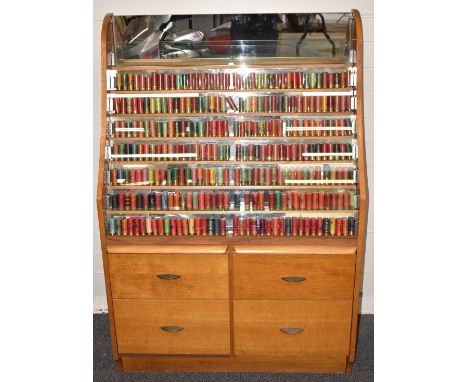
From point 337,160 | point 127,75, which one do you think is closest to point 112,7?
point 127,75

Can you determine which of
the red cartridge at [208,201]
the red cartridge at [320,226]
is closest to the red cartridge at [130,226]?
the red cartridge at [208,201]

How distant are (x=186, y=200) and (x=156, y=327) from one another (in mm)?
756

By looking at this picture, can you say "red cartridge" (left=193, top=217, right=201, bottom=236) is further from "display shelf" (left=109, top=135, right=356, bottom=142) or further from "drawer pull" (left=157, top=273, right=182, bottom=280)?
"display shelf" (left=109, top=135, right=356, bottom=142)

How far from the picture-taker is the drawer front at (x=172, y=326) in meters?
2.65

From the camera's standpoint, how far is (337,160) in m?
2.59

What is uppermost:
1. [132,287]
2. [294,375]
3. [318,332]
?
[132,287]

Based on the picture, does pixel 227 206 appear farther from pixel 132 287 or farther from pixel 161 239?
pixel 132 287

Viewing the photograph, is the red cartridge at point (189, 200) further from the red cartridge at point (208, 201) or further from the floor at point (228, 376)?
the floor at point (228, 376)

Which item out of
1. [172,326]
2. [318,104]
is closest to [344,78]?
[318,104]

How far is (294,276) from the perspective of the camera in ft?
8.51

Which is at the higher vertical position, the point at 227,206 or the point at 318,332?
the point at 227,206

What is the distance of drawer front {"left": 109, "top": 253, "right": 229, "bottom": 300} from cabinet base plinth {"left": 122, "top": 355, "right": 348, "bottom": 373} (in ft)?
1.34

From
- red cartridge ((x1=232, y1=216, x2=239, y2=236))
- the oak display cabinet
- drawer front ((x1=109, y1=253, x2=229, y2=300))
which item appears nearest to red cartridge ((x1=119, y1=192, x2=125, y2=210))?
the oak display cabinet

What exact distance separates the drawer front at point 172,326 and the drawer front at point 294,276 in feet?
0.67
